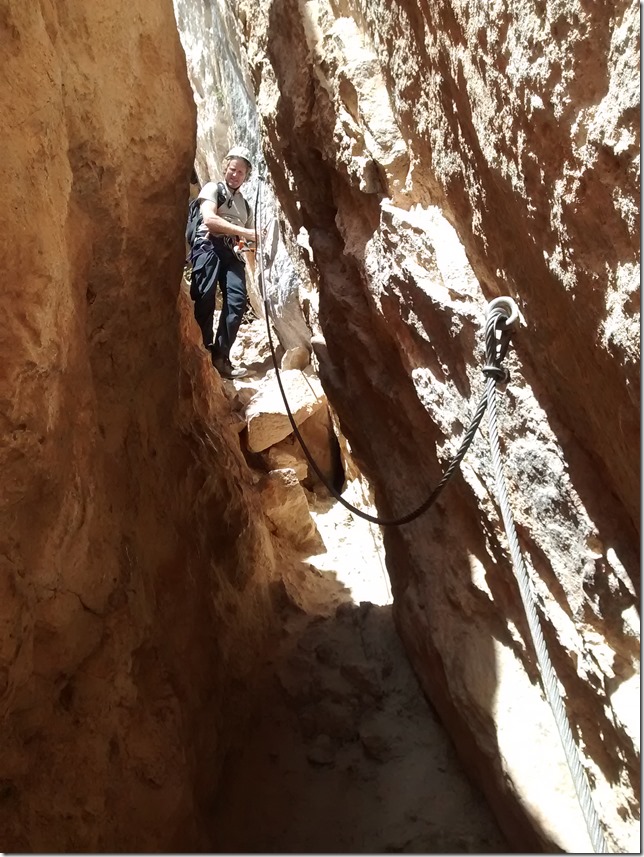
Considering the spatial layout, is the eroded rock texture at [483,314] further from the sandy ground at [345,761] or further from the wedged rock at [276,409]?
the wedged rock at [276,409]

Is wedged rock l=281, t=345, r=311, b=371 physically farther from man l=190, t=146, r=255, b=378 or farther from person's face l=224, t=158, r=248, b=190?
person's face l=224, t=158, r=248, b=190

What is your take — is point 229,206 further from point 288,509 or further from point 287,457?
point 287,457

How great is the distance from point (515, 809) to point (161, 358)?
2.27 m

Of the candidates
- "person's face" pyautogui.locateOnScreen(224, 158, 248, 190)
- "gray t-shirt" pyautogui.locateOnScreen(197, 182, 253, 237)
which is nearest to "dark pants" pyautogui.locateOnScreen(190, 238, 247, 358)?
"gray t-shirt" pyautogui.locateOnScreen(197, 182, 253, 237)

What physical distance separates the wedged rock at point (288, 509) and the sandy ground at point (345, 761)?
3.33 feet

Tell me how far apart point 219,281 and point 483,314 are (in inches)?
119

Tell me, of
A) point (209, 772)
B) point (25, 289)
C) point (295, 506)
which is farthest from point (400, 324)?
point (295, 506)

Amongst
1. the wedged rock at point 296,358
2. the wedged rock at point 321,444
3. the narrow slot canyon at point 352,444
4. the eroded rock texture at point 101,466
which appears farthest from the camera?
the wedged rock at point 296,358

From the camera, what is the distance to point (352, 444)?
13.4 ft

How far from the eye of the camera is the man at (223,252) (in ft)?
14.0

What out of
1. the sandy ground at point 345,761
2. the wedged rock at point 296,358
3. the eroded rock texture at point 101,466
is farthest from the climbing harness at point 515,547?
the wedged rock at point 296,358

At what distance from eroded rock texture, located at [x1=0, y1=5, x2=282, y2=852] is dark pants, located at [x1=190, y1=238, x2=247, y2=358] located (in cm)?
126

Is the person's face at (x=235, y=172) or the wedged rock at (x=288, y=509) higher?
the person's face at (x=235, y=172)

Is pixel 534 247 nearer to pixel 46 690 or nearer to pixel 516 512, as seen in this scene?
pixel 516 512
